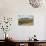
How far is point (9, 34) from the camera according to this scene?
4.89 m

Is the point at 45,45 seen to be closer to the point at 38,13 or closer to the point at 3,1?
the point at 38,13

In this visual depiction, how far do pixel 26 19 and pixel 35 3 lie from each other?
0.75 meters

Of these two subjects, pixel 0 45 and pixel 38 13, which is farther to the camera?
pixel 38 13

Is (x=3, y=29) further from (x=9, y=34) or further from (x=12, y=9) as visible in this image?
(x=12, y=9)

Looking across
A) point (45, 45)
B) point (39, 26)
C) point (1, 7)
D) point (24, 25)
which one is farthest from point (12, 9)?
point (45, 45)

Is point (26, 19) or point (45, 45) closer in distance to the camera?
point (45, 45)

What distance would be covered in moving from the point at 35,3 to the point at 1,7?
4.44 feet

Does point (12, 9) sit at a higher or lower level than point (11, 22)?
higher

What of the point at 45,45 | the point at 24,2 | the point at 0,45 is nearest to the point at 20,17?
the point at 24,2

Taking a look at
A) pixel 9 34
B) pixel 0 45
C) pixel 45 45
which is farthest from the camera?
pixel 9 34

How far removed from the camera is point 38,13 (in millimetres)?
5023

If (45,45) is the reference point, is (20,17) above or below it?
above

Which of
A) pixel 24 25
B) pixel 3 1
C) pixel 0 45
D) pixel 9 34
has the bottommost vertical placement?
pixel 0 45

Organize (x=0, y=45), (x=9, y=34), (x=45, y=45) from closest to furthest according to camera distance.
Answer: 1. (x=45, y=45)
2. (x=0, y=45)
3. (x=9, y=34)
